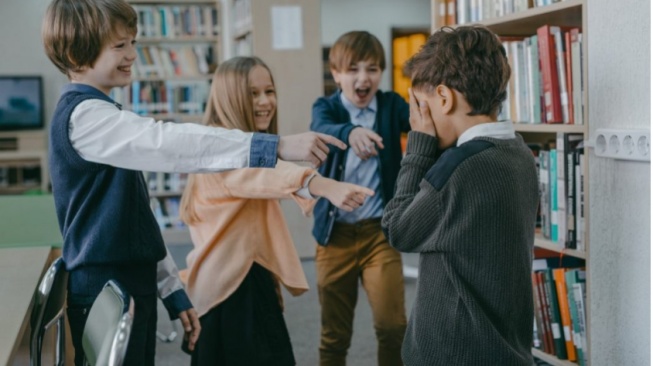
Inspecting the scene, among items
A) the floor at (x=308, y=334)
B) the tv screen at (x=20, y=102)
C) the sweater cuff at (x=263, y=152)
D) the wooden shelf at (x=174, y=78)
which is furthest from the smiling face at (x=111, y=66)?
the tv screen at (x=20, y=102)

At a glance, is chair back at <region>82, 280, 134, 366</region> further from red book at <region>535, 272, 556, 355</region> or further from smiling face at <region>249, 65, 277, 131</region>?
red book at <region>535, 272, 556, 355</region>

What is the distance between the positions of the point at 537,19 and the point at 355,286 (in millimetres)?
1039

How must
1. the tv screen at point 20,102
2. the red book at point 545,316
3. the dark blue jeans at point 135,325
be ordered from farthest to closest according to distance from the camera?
the tv screen at point 20,102 → the red book at point 545,316 → the dark blue jeans at point 135,325

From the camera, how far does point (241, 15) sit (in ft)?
20.3

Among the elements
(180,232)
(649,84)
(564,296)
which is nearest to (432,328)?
(649,84)

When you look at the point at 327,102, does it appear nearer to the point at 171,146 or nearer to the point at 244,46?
the point at 171,146

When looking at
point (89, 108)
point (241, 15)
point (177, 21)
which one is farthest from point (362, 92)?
point (177, 21)

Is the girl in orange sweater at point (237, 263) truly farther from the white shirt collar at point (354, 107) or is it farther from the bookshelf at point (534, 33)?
the bookshelf at point (534, 33)

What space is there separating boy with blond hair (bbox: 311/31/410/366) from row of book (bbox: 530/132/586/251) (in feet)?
1.68

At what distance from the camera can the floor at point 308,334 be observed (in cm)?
344

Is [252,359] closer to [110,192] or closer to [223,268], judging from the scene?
[223,268]

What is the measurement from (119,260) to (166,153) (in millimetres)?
280

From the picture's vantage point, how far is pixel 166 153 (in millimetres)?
1528

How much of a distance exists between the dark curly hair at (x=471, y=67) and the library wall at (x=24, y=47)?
7.14m
